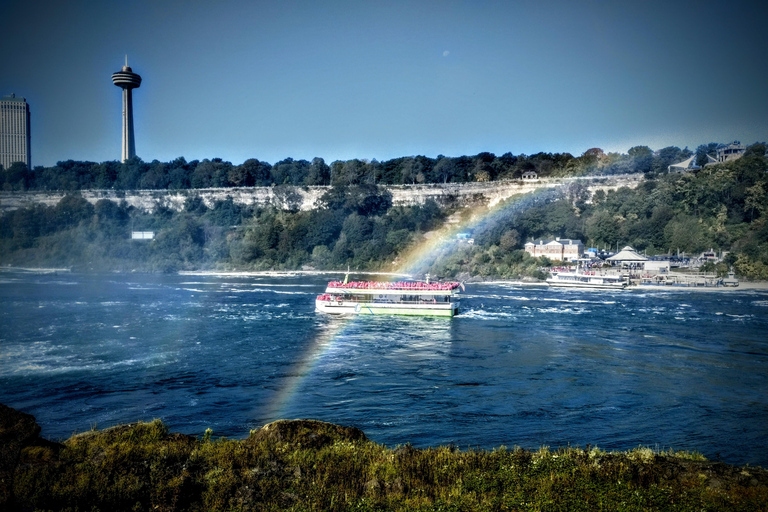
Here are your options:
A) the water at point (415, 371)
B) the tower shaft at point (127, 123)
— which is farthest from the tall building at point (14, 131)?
→ the tower shaft at point (127, 123)

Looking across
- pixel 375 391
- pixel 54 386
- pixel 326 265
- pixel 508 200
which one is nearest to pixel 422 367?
pixel 375 391

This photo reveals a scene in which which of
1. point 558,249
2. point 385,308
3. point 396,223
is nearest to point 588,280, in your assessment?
point 558,249

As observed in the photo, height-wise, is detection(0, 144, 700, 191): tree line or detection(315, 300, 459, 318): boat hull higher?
detection(0, 144, 700, 191): tree line

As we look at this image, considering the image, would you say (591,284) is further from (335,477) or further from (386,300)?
(335,477)

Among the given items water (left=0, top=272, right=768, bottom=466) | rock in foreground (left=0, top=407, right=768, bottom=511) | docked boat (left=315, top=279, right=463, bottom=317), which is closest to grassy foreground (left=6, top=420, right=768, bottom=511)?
rock in foreground (left=0, top=407, right=768, bottom=511)

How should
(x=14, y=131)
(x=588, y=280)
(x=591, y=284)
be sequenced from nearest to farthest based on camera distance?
1. (x=591, y=284)
2. (x=588, y=280)
3. (x=14, y=131)

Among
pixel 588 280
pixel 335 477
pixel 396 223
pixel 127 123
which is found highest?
pixel 127 123

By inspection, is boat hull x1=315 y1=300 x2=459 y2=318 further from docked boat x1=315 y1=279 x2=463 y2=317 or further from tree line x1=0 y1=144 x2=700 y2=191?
tree line x1=0 y1=144 x2=700 y2=191
